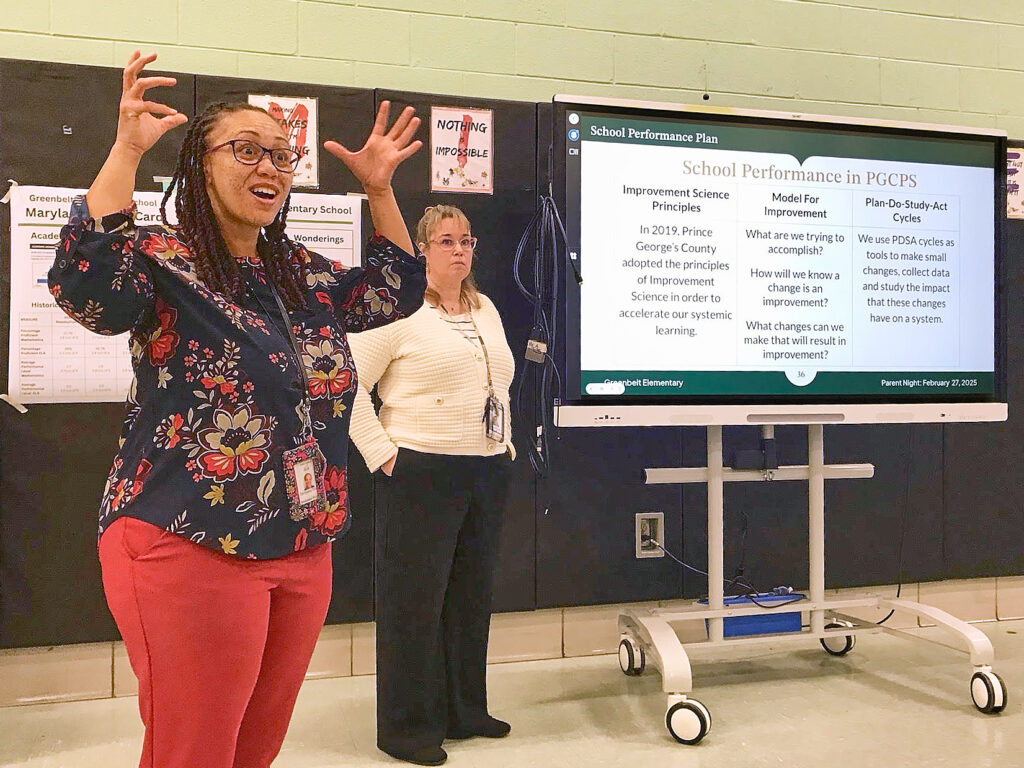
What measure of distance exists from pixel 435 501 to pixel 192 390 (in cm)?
104

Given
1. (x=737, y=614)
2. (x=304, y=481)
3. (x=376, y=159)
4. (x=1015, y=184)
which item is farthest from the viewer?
(x=1015, y=184)

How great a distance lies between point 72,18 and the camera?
109 inches

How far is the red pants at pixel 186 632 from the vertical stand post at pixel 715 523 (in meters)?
1.71

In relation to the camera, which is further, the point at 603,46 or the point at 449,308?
the point at 603,46

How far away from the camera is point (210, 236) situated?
1.30 metres

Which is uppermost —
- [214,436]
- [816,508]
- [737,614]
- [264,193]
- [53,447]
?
[264,193]

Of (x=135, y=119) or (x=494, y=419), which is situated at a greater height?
(x=135, y=119)

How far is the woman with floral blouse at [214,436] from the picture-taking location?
1172 millimetres

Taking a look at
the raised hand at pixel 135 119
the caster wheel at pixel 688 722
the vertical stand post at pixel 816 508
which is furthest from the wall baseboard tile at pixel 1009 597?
the raised hand at pixel 135 119

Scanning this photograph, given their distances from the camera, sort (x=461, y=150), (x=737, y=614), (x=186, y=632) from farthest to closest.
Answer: (x=461, y=150), (x=737, y=614), (x=186, y=632)

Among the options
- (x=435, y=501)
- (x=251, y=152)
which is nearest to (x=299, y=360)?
(x=251, y=152)

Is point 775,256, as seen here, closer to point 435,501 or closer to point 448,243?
point 448,243

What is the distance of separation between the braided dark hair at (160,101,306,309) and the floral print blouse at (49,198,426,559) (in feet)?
0.07

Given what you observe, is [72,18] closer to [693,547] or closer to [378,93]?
[378,93]
